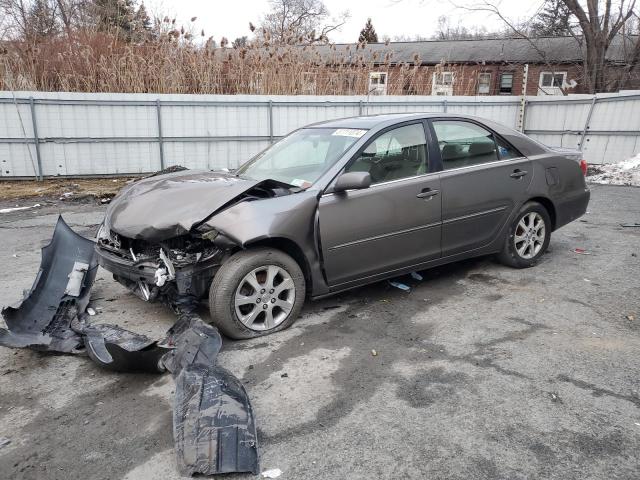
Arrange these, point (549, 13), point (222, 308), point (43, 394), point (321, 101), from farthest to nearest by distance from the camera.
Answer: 1. point (549, 13)
2. point (321, 101)
3. point (222, 308)
4. point (43, 394)

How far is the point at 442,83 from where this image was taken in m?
15.0

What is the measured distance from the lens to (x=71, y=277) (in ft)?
14.5

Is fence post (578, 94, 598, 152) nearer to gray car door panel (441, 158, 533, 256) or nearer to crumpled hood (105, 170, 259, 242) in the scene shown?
gray car door panel (441, 158, 533, 256)

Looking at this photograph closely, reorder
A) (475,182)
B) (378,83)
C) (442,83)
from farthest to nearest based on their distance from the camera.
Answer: (442,83) < (378,83) < (475,182)

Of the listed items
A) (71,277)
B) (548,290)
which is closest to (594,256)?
(548,290)

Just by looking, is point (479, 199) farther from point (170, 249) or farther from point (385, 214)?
point (170, 249)

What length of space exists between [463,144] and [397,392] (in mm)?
2722

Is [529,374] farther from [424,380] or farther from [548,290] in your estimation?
[548,290]

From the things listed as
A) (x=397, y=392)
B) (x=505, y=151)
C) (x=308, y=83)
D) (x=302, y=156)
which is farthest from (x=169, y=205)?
(x=308, y=83)

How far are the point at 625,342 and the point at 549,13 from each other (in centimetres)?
2374

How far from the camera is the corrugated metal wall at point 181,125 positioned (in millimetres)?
11047

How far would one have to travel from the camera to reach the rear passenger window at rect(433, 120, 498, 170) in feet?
15.6

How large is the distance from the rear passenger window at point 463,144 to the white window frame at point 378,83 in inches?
373

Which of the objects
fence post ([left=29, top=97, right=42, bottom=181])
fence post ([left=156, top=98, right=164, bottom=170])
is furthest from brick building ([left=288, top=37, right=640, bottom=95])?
fence post ([left=29, top=97, right=42, bottom=181])
